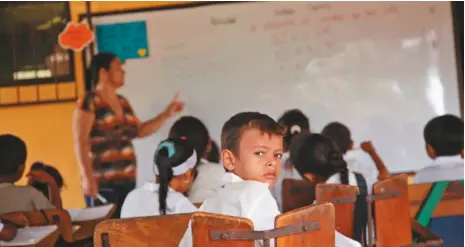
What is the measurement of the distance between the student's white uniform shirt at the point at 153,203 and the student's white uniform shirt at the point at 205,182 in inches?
13.2

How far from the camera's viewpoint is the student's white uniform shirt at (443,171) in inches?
108

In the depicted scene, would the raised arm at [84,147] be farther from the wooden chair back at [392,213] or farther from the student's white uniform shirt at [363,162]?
the wooden chair back at [392,213]

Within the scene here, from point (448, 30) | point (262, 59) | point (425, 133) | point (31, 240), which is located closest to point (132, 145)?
point (262, 59)

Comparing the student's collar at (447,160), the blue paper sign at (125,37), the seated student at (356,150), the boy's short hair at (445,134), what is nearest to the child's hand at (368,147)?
the seated student at (356,150)

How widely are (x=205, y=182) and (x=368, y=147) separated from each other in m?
1.12

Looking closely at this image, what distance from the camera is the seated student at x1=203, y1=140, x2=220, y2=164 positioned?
10.1 feet

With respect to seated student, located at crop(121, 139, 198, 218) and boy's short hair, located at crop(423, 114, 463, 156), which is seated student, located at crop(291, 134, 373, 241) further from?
boy's short hair, located at crop(423, 114, 463, 156)

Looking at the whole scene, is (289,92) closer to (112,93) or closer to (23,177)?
(112,93)

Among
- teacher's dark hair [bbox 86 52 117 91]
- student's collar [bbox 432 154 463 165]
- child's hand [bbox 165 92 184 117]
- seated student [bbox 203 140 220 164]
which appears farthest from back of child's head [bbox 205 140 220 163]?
student's collar [bbox 432 154 463 165]

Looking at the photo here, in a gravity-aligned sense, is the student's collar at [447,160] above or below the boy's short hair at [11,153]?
below

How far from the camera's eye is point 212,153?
3.15m

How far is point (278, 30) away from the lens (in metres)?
3.23

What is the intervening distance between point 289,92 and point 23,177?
1.59m

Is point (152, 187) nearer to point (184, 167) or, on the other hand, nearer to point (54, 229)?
point (184, 167)
